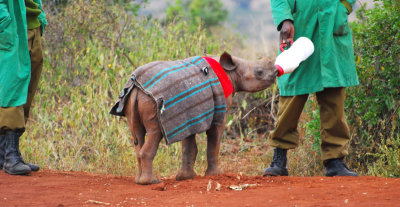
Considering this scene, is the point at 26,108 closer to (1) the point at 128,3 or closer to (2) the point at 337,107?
(2) the point at 337,107

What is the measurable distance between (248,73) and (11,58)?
86.5 inches

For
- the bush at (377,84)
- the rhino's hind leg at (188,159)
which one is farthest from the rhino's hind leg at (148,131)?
the bush at (377,84)

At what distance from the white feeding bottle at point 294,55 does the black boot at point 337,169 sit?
100 centimetres

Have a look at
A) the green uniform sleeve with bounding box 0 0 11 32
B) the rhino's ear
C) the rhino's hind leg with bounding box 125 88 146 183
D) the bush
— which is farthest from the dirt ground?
the bush

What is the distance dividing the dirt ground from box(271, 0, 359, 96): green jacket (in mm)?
916

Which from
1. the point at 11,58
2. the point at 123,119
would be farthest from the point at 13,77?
the point at 123,119

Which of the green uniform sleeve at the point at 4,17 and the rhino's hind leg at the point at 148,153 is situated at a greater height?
the green uniform sleeve at the point at 4,17

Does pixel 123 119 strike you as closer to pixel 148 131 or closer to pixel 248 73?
pixel 248 73

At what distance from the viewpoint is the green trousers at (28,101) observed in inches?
192

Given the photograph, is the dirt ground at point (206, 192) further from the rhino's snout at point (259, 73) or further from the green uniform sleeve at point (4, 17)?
the green uniform sleeve at point (4, 17)

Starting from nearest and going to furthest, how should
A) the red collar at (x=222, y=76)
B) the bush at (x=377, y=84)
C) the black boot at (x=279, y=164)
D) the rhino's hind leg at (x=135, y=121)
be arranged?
1. the rhino's hind leg at (x=135, y=121)
2. the red collar at (x=222, y=76)
3. the black boot at (x=279, y=164)
4. the bush at (x=377, y=84)

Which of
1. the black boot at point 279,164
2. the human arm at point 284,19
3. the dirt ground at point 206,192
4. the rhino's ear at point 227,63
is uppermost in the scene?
the human arm at point 284,19

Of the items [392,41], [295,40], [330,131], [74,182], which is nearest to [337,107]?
[330,131]

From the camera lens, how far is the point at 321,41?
4.82 m
